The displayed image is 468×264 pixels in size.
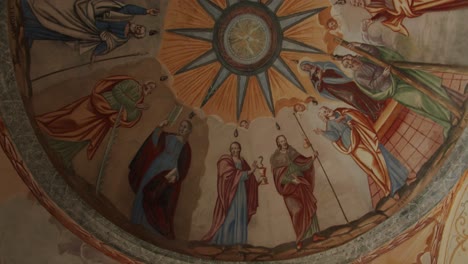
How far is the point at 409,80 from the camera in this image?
1045 centimetres

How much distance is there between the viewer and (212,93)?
38.2ft

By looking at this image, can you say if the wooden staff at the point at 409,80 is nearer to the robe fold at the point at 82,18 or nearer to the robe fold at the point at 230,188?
the robe fold at the point at 230,188

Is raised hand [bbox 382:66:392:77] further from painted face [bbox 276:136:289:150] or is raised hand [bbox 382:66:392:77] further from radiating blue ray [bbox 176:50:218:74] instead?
radiating blue ray [bbox 176:50:218:74]

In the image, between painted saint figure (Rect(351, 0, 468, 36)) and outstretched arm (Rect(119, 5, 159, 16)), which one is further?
outstretched arm (Rect(119, 5, 159, 16))

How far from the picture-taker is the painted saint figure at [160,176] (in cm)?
1084

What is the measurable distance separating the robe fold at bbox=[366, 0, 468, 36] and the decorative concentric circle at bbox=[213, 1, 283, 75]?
5.83 feet

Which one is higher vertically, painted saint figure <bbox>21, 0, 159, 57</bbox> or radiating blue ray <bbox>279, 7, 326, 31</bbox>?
radiating blue ray <bbox>279, 7, 326, 31</bbox>

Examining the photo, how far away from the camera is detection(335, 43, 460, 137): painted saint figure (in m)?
10.1

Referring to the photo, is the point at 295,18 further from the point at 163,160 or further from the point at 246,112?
the point at 163,160

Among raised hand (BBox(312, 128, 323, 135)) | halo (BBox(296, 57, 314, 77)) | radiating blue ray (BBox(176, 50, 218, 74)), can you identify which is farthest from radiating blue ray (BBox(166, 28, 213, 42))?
raised hand (BBox(312, 128, 323, 135))

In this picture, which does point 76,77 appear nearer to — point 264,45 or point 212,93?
point 212,93

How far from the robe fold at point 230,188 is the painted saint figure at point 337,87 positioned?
6.11ft

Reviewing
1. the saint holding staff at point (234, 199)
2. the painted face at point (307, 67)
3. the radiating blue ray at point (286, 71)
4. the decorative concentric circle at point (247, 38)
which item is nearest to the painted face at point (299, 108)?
the radiating blue ray at point (286, 71)

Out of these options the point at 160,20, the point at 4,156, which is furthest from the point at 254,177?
the point at 4,156
